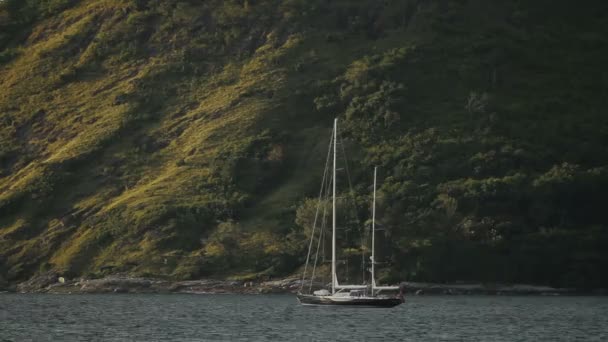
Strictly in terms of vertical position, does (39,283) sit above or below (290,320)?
above

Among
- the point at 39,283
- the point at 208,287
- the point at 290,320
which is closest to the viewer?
the point at 290,320

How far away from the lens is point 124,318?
10300 centimetres

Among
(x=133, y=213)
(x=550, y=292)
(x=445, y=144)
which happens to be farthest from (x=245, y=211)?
(x=550, y=292)

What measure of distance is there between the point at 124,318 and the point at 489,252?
72.2m

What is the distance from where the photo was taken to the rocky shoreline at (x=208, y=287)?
156750mm

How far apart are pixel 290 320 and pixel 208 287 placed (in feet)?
204

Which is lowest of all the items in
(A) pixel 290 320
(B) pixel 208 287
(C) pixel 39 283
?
(A) pixel 290 320

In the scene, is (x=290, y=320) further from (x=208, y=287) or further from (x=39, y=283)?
(x=39, y=283)

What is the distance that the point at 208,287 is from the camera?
16262 cm

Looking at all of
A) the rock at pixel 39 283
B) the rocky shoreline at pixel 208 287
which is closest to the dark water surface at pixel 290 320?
the rocky shoreline at pixel 208 287

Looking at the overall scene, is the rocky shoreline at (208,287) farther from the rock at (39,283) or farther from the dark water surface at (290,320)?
the dark water surface at (290,320)

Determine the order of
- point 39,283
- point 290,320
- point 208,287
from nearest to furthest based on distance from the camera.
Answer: point 290,320 < point 208,287 < point 39,283

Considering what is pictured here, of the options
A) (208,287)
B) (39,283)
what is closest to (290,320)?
(208,287)

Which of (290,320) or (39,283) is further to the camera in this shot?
(39,283)
